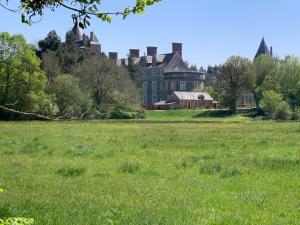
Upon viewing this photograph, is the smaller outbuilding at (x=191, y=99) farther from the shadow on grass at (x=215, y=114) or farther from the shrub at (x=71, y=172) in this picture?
the shrub at (x=71, y=172)

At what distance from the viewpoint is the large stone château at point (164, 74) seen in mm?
148125

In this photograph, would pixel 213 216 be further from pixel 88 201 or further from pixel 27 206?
pixel 27 206

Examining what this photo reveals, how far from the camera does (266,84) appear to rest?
346 ft

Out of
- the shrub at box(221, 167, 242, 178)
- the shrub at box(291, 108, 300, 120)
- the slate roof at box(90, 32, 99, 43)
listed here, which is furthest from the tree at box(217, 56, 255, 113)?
the shrub at box(221, 167, 242, 178)

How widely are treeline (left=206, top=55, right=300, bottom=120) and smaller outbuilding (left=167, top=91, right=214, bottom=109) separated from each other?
17120mm

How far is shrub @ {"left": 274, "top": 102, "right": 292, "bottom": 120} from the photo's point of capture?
292 ft

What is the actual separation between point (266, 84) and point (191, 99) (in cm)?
3302

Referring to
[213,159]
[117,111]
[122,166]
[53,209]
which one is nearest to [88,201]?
[53,209]

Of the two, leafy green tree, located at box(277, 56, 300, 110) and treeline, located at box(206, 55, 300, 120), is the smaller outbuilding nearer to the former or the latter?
treeline, located at box(206, 55, 300, 120)

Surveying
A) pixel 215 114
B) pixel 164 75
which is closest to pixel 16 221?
pixel 215 114

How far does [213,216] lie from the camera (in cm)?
1070

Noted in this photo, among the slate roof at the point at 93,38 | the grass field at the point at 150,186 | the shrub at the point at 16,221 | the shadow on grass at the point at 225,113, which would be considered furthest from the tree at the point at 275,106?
the shrub at the point at 16,221

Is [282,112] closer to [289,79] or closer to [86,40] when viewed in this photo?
[289,79]

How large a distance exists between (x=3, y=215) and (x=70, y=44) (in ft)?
310
